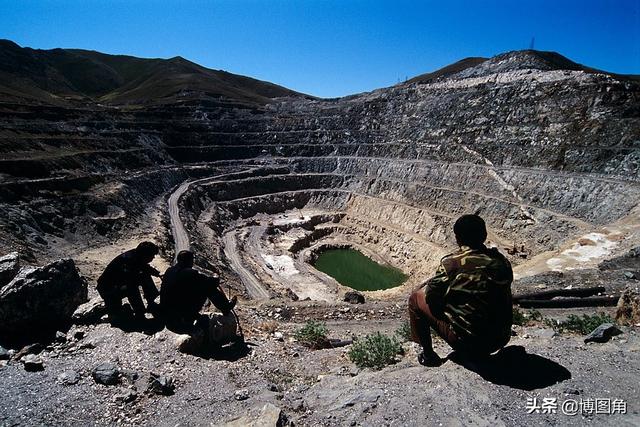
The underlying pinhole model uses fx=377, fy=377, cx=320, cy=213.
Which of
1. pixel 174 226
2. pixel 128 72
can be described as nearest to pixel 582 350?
pixel 174 226

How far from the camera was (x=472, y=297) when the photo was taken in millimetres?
5391

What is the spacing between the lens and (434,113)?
53.5 m

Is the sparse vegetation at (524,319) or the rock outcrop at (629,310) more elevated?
the rock outcrop at (629,310)

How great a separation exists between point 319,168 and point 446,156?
68.9 ft

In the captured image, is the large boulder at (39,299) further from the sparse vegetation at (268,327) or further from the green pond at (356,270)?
the green pond at (356,270)

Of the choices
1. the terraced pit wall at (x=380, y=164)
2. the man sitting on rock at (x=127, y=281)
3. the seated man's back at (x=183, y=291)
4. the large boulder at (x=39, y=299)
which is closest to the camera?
the large boulder at (x=39, y=299)

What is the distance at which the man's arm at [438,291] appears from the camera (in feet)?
18.6

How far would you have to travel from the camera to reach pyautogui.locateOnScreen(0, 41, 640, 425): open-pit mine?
5.93 meters

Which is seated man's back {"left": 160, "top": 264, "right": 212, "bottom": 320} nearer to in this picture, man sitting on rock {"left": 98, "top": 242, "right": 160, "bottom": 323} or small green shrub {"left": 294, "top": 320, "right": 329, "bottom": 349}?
man sitting on rock {"left": 98, "top": 242, "right": 160, "bottom": 323}

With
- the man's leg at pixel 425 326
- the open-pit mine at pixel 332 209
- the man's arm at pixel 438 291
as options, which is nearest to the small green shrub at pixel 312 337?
the open-pit mine at pixel 332 209

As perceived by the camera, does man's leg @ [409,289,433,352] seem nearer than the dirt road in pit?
Yes

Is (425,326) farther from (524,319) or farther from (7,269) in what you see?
(7,269)

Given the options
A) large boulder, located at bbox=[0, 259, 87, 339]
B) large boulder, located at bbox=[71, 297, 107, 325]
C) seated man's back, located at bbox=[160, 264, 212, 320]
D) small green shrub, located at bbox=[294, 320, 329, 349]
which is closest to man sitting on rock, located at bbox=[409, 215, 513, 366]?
seated man's back, located at bbox=[160, 264, 212, 320]

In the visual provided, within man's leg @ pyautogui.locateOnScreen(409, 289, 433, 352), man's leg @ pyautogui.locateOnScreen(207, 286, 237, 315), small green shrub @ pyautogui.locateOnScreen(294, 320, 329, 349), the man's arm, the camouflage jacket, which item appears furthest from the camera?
small green shrub @ pyautogui.locateOnScreen(294, 320, 329, 349)
